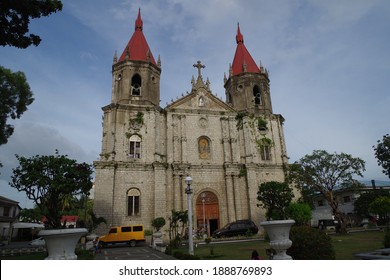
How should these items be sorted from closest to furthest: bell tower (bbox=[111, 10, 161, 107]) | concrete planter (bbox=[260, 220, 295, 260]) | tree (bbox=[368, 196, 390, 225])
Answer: concrete planter (bbox=[260, 220, 295, 260]) < tree (bbox=[368, 196, 390, 225]) < bell tower (bbox=[111, 10, 161, 107])

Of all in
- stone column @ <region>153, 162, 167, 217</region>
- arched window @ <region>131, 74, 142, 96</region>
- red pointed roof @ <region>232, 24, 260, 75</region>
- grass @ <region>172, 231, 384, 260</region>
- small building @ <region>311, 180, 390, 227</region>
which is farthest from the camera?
small building @ <region>311, 180, 390, 227</region>

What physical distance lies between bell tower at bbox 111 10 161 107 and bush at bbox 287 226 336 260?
70.7ft

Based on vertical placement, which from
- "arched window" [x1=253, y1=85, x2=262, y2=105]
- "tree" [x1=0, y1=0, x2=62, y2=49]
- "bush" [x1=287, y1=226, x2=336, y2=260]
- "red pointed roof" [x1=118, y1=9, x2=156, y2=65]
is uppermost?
"red pointed roof" [x1=118, y1=9, x2=156, y2=65]

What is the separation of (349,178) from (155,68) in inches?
814

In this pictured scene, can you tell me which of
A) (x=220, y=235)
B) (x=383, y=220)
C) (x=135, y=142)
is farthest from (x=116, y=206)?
(x=383, y=220)

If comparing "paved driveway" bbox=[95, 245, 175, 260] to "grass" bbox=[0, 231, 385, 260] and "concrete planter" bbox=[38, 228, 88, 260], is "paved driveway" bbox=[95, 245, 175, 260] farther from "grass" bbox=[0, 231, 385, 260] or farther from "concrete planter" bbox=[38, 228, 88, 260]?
"concrete planter" bbox=[38, 228, 88, 260]

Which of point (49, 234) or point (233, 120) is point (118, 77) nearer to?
point (233, 120)

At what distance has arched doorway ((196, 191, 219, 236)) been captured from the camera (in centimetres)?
2627

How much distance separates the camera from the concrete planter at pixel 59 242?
243 inches

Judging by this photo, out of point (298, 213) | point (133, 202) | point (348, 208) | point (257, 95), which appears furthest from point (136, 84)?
point (348, 208)

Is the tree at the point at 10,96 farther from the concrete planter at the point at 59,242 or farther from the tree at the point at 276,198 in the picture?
the tree at the point at 276,198

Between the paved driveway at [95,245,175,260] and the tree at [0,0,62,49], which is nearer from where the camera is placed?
the tree at [0,0,62,49]

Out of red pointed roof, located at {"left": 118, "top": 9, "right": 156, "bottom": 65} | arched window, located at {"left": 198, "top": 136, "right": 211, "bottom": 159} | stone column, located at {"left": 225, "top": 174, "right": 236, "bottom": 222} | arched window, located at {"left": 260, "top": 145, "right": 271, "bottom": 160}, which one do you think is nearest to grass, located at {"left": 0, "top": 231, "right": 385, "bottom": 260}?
stone column, located at {"left": 225, "top": 174, "right": 236, "bottom": 222}

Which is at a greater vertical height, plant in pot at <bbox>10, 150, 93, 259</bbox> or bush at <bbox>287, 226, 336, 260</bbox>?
plant in pot at <bbox>10, 150, 93, 259</bbox>
